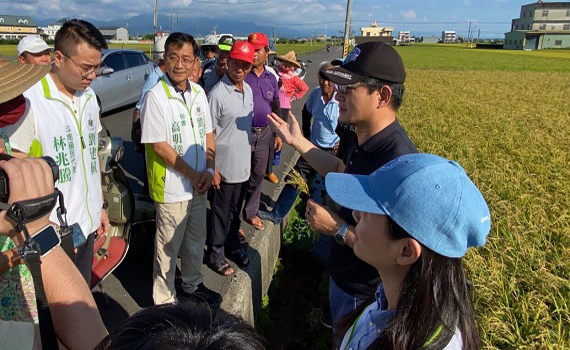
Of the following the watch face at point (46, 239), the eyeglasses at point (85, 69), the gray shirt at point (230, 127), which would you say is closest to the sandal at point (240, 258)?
the gray shirt at point (230, 127)

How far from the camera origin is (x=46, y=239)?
117 cm

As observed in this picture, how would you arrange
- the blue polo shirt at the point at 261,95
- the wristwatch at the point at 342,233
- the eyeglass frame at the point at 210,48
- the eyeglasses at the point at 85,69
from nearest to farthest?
1. the wristwatch at the point at 342,233
2. the eyeglasses at the point at 85,69
3. the blue polo shirt at the point at 261,95
4. the eyeglass frame at the point at 210,48

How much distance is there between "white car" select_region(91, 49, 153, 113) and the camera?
1032cm

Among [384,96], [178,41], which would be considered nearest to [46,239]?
[384,96]

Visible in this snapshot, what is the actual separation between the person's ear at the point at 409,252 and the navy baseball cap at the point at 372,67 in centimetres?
119

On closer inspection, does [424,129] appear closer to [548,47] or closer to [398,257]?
[398,257]

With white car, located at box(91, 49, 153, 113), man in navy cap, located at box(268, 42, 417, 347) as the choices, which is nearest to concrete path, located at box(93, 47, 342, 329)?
man in navy cap, located at box(268, 42, 417, 347)

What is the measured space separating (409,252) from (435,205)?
17cm

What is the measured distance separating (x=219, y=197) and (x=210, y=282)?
0.77m

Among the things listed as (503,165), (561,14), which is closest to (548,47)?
(561,14)

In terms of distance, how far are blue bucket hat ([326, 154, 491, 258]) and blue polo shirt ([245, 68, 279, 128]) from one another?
3426 millimetres

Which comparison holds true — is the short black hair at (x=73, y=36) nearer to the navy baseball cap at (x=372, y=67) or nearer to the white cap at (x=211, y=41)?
the navy baseball cap at (x=372, y=67)

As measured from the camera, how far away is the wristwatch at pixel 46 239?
115 cm

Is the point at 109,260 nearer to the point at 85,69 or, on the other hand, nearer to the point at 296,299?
the point at 85,69
